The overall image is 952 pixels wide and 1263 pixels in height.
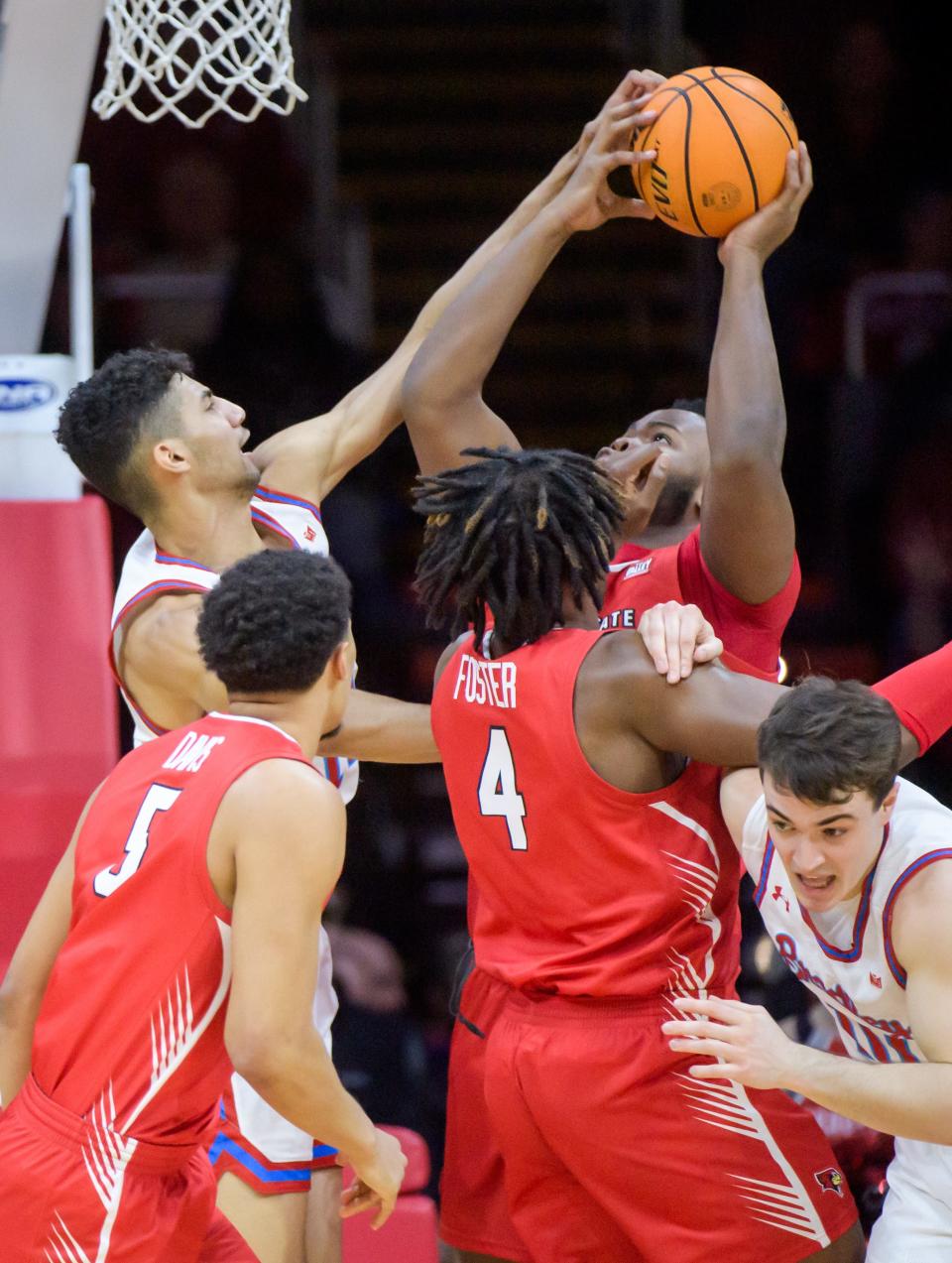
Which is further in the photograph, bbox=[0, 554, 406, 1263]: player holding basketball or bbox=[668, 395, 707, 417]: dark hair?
bbox=[668, 395, 707, 417]: dark hair

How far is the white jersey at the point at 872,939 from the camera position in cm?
266

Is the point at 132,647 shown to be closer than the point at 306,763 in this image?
No

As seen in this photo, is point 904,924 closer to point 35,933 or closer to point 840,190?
point 35,933

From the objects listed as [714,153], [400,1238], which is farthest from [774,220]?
[400,1238]

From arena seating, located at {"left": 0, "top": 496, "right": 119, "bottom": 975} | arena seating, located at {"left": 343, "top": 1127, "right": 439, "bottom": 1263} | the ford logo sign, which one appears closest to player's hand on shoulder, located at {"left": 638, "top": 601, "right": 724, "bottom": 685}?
arena seating, located at {"left": 343, "top": 1127, "right": 439, "bottom": 1263}

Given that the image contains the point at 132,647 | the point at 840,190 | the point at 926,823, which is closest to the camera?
the point at 926,823

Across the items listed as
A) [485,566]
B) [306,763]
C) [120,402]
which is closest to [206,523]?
[120,402]

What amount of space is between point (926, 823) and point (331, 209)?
591 cm

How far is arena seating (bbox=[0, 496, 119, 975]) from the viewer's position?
13.6 ft

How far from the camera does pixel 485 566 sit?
2934mm

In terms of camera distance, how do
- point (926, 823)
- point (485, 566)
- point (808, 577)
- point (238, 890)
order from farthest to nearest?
point (808, 577) < point (485, 566) < point (926, 823) < point (238, 890)

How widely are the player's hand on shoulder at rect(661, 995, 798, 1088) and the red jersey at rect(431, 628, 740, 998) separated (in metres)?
0.34

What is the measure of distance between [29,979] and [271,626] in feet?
2.18

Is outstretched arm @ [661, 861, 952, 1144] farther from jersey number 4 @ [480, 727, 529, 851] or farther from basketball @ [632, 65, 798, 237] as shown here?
basketball @ [632, 65, 798, 237]
